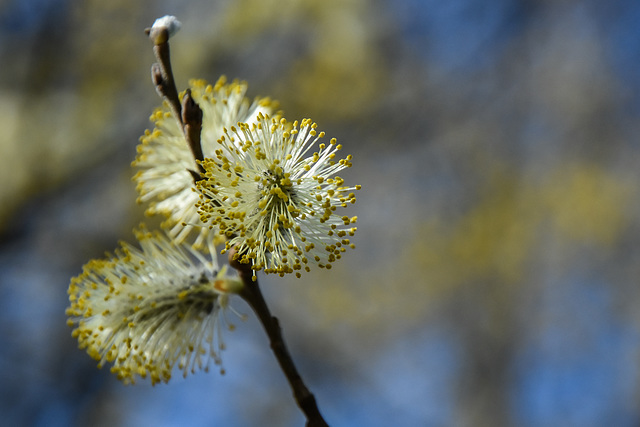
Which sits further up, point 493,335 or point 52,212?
point 493,335

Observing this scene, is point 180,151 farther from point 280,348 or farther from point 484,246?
point 484,246

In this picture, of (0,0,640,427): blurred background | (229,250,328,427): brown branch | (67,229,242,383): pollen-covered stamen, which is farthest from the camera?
(0,0,640,427): blurred background

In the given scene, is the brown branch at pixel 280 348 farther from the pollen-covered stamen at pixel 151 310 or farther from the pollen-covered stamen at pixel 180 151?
the pollen-covered stamen at pixel 180 151

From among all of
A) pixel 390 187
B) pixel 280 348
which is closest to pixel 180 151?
pixel 280 348

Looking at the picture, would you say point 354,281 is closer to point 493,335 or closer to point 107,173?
point 493,335

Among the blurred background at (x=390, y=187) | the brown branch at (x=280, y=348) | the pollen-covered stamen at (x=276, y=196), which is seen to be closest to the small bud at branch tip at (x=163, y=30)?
the pollen-covered stamen at (x=276, y=196)

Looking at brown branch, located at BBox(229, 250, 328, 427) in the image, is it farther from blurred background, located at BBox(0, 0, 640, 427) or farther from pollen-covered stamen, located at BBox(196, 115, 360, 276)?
blurred background, located at BBox(0, 0, 640, 427)

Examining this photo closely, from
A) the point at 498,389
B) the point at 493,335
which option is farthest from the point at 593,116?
the point at 498,389

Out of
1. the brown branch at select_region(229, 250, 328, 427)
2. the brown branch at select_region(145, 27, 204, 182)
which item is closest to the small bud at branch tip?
the brown branch at select_region(145, 27, 204, 182)
